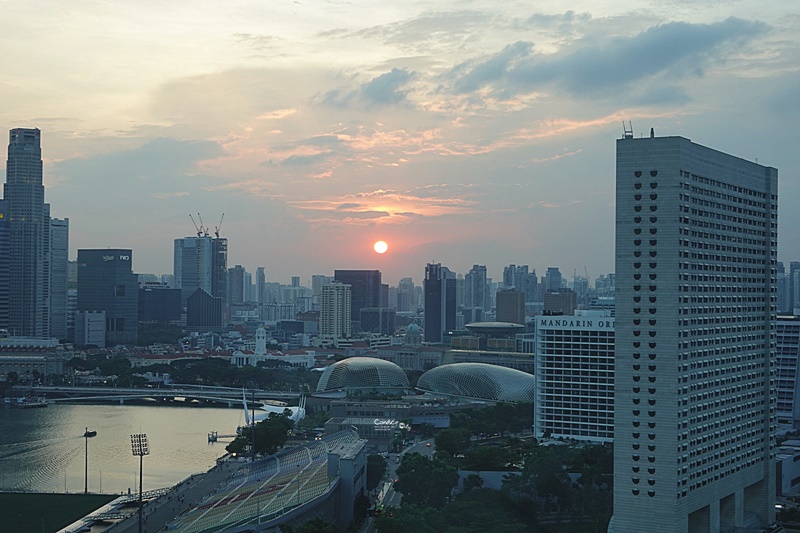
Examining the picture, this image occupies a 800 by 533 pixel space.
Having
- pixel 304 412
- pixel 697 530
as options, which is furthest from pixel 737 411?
pixel 304 412

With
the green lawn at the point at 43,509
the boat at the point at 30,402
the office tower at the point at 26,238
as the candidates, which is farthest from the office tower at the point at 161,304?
the green lawn at the point at 43,509

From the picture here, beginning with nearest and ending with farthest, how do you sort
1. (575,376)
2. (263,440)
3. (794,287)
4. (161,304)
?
(575,376) < (263,440) < (794,287) < (161,304)

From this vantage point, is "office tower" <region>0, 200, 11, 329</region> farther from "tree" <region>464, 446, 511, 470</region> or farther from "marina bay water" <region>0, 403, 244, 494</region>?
"tree" <region>464, 446, 511, 470</region>

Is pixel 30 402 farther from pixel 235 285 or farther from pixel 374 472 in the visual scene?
pixel 235 285

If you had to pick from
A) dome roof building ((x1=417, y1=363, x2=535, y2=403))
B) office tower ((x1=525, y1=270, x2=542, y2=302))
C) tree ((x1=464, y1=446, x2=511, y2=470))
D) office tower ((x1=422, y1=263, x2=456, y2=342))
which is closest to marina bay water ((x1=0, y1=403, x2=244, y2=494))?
tree ((x1=464, y1=446, x2=511, y2=470))

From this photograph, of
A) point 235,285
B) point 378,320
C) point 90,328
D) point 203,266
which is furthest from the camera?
point 235,285

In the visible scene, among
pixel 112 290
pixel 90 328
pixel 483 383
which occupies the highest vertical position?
pixel 112 290

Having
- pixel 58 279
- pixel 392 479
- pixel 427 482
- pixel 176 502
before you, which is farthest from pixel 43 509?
pixel 58 279
